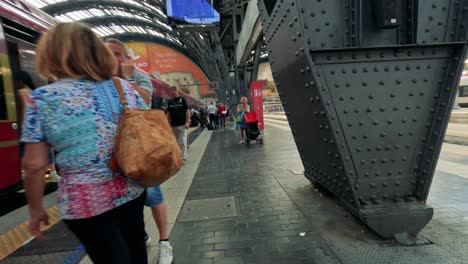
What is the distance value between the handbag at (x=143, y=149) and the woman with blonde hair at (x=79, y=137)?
6 cm

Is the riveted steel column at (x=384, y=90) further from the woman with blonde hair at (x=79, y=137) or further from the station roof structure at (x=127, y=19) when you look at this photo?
the station roof structure at (x=127, y=19)

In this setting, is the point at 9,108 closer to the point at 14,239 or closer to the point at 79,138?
the point at 14,239

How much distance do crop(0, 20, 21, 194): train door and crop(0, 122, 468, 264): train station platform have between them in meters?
0.69

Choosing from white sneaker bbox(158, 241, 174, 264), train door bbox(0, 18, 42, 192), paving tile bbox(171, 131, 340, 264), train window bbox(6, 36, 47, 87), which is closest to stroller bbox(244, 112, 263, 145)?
paving tile bbox(171, 131, 340, 264)

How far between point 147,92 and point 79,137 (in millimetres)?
835

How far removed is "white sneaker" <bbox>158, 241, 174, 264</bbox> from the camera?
2.46 metres

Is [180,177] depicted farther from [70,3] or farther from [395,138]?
[70,3]

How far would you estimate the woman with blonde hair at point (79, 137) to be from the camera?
1243mm

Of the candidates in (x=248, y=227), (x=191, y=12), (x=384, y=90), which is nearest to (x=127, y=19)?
(x=191, y=12)

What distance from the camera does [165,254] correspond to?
98.3 inches

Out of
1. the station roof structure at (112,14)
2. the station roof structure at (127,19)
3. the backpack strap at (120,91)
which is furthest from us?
the station roof structure at (112,14)

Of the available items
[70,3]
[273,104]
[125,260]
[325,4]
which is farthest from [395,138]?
[273,104]

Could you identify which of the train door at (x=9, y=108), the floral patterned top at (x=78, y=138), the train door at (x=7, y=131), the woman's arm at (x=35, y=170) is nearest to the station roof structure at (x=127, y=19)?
the train door at (x=9, y=108)

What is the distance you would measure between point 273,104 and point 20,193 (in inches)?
2570
